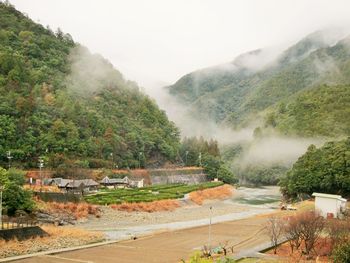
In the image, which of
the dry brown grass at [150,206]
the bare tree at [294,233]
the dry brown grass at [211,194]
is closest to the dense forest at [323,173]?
the dry brown grass at [211,194]

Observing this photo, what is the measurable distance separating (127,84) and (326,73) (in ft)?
338

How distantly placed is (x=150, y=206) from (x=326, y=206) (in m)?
26.6

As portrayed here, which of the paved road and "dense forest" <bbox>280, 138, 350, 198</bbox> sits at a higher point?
"dense forest" <bbox>280, 138, 350, 198</bbox>

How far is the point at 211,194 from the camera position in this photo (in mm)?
90375

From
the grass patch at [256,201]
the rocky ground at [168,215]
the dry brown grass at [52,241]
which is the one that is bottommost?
the dry brown grass at [52,241]

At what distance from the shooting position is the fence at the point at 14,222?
38.2 meters

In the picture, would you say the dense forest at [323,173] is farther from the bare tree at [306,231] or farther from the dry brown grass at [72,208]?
the dry brown grass at [72,208]

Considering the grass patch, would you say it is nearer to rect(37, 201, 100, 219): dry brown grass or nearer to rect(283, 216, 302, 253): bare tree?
rect(37, 201, 100, 219): dry brown grass

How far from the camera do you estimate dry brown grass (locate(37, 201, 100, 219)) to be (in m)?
52.1

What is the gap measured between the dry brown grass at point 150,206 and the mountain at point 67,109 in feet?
56.4

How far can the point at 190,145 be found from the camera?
126m

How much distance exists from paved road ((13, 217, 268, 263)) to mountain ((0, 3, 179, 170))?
1388 inches

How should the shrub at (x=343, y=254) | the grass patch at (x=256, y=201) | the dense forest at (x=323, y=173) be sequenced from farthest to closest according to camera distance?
the grass patch at (x=256, y=201) < the dense forest at (x=323, y=173) < the shrub at (x=343, y=254)

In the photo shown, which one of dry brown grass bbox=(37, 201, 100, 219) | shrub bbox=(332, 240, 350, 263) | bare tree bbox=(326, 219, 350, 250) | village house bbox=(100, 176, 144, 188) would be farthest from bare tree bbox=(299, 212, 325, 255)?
village house bbox=(100, 176, 144, 188)
